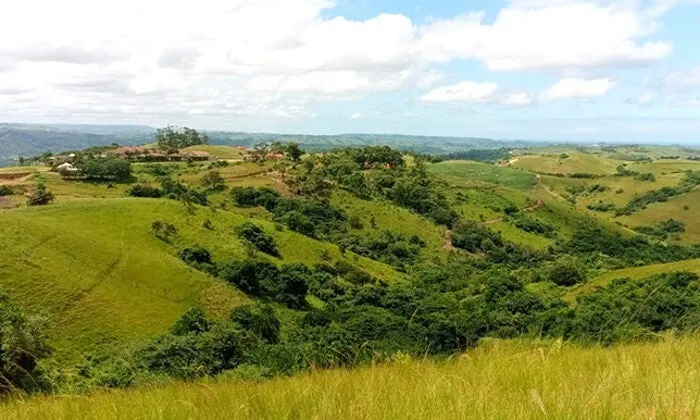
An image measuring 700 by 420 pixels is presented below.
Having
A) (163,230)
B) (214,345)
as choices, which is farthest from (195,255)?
(214,345)

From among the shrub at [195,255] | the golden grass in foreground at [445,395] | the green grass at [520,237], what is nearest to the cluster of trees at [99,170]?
the shrub at [195,255]

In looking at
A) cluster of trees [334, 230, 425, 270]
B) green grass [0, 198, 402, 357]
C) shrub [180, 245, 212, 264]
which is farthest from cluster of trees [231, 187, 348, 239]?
shrub [180, 245, 212, 264]

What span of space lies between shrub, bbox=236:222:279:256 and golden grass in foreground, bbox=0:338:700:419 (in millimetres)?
66596

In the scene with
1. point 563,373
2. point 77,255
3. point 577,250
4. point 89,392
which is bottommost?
point 577,250

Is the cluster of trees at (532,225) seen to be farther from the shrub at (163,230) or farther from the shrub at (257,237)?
the shrub at (163,230)

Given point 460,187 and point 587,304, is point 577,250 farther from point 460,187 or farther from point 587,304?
point 587,304

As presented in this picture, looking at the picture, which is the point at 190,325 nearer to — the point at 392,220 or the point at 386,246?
the point at 386,246

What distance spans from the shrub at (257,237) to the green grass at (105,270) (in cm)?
256

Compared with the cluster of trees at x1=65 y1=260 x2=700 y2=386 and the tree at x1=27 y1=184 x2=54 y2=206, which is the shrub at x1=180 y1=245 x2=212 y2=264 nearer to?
the cluster of trees at x1=65 y1=260 x2=700 y2=386

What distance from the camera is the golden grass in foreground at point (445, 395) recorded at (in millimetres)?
3727

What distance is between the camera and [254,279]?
187 ft

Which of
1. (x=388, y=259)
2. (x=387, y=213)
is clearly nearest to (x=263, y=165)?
(x=387, y=213)

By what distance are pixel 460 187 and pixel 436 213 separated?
29.7 meters

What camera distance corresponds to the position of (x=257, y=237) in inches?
2830
